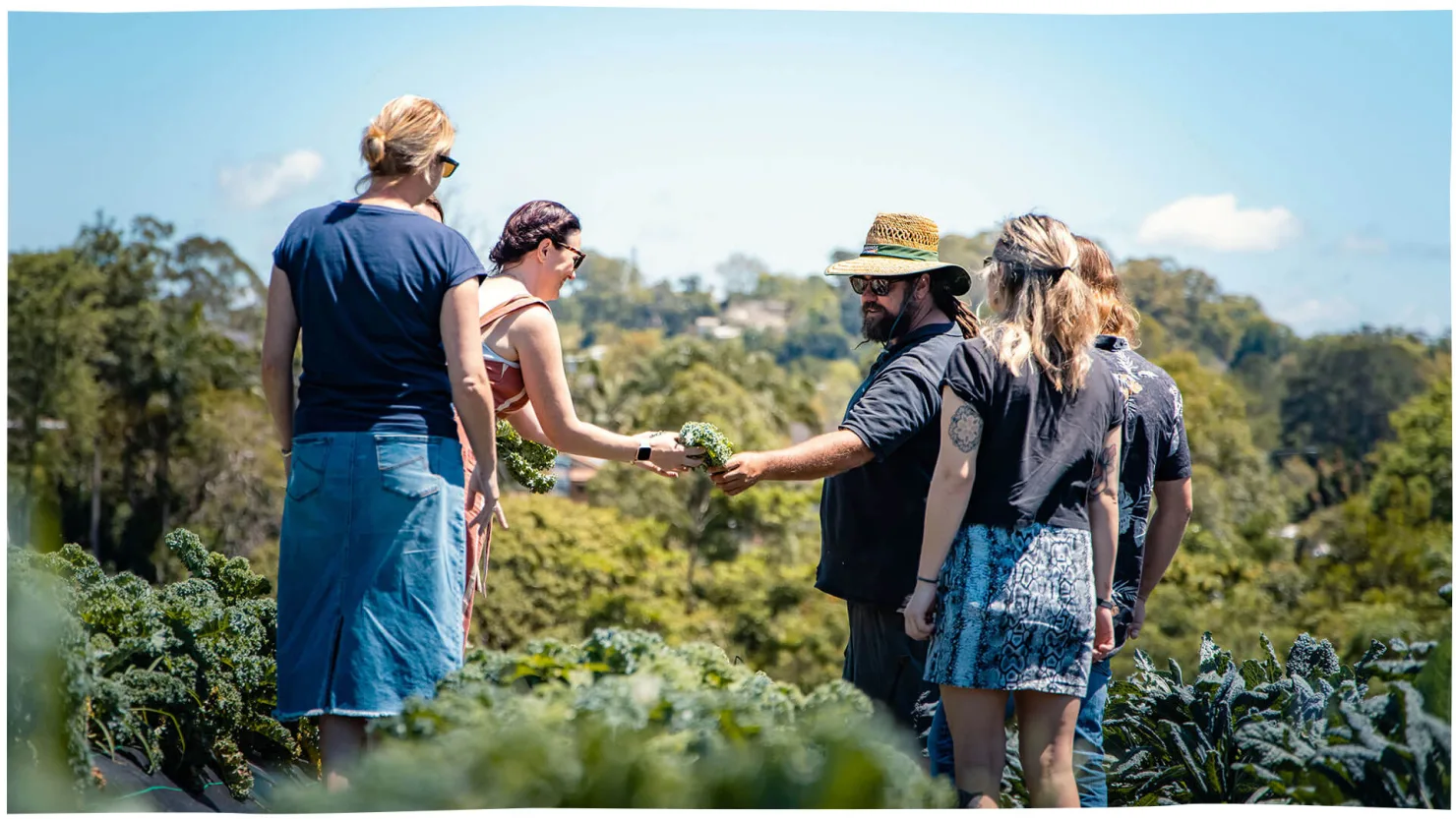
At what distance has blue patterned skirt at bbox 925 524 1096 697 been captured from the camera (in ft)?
10.2

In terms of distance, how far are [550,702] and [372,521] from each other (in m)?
0.67

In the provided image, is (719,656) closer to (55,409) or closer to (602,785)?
(602,785)

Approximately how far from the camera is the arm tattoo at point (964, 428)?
10.3ft

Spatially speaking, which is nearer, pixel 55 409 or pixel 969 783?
pixel 969 783

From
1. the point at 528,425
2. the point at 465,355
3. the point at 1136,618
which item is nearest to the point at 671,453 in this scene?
the point at 528,425

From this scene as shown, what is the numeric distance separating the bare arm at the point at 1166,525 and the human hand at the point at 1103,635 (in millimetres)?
406

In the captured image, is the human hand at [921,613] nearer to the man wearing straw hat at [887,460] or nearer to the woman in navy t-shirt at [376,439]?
the man wearing straw hat at [887,460]

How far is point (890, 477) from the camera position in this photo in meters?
3.74

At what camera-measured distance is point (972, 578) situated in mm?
3164

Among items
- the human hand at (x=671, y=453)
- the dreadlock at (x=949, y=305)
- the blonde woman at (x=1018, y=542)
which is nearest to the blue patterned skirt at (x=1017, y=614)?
the blonde woman at (x=1018, y=542)

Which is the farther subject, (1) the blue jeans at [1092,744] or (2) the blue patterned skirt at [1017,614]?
(1) the blue jeans at [1092,744]

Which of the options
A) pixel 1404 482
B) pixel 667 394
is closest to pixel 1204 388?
pixel 1404 482

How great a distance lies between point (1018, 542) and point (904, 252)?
1.05m

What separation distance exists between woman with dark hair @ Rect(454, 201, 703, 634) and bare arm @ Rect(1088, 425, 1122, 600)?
4.06 ft
